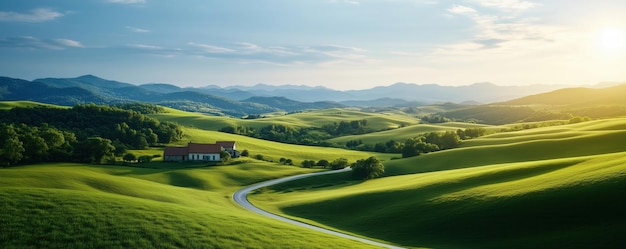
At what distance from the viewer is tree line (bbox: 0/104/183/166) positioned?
86.5 m

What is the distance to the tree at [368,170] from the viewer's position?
90.9 m

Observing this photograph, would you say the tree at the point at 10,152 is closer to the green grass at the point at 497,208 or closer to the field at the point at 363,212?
the field at the point at 363,212

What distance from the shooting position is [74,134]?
12569 centimetres

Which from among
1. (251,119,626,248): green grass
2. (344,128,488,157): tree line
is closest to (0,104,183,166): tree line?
(251,119,626,248): green grass

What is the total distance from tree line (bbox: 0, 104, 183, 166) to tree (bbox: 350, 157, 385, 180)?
204 ft

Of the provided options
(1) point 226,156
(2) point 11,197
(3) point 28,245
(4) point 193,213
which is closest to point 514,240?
(4) point 193,213

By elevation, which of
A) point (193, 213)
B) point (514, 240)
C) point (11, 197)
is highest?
point (11, 197)

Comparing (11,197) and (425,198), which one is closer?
(11,197)

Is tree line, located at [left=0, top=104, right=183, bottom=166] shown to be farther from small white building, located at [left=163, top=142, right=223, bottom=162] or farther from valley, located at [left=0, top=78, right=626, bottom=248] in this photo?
small white building, located at [left=163, top=142, right=223, bottom=162]

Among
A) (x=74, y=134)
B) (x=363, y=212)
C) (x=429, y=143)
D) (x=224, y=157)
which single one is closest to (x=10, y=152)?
(x=224, y=157)

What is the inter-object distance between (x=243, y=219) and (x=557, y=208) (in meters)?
29.6

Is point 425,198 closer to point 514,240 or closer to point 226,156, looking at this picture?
point 514,240

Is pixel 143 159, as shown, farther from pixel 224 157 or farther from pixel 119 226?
pixel 119 226

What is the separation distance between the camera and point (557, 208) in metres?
37.2
